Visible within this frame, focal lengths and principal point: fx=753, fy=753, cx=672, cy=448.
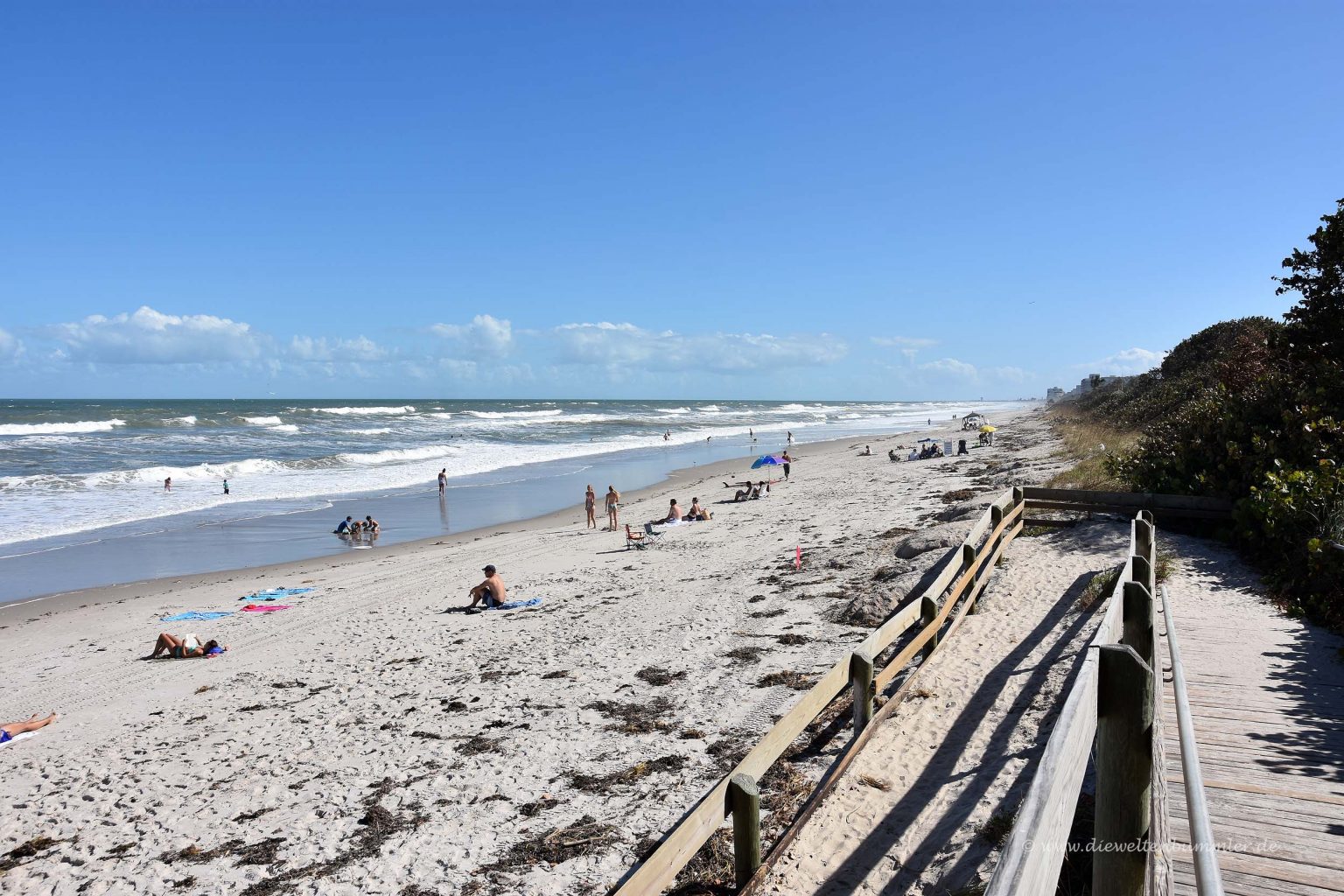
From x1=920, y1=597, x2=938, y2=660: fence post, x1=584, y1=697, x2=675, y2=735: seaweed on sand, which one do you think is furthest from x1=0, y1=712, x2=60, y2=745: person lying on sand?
x1=920, y1=597, x2=938, y2=660: fence post

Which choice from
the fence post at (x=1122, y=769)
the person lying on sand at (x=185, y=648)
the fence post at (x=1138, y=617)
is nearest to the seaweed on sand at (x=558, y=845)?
the fence post at (x=1138, y=617)

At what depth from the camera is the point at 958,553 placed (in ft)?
28.1

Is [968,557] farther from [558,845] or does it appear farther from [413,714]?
[413,714]

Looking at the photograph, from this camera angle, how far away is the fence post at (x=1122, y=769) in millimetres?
2246

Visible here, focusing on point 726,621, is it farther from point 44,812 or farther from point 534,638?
point 44,812

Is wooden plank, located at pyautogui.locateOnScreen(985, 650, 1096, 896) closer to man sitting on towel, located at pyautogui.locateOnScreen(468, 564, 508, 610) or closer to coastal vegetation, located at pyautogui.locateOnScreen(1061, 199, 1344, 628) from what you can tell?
coastal vegetation, located at pyautogui.locateOnScreen(1061, 199, 1344, 628)

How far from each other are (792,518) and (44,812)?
50.2ft

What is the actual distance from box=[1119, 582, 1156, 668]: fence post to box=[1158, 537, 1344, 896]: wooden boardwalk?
79 cm

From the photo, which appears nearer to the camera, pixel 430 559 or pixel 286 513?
pixel 430 559

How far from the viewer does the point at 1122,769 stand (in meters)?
2.33

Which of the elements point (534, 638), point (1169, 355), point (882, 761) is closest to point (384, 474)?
point (534, 638)

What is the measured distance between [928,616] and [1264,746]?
10.4ft

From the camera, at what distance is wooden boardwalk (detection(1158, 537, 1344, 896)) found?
10.7 ft

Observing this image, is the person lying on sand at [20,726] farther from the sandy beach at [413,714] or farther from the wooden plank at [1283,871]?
the wooden plank at [1283,871]
